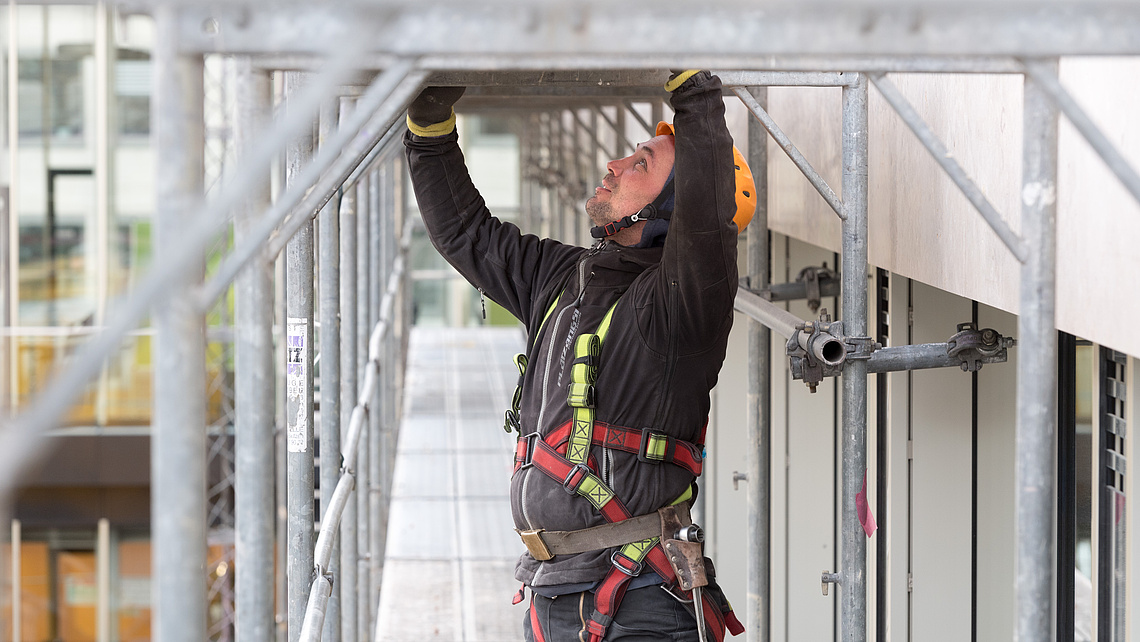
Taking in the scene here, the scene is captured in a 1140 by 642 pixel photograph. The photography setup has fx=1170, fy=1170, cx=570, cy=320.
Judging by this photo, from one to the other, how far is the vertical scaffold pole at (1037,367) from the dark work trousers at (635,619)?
47.7 inches

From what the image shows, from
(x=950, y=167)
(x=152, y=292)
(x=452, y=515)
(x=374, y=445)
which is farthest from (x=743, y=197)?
(x=452, y=515)

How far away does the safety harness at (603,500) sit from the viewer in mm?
2846

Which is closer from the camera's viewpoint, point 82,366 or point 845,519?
point 82,366

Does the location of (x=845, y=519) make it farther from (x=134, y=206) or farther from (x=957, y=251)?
(x=134, y=206)

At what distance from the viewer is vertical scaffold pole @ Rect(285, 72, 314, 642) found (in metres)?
2.94

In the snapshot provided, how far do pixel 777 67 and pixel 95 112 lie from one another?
15.7 m

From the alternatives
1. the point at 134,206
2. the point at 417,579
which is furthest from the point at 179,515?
the point at 134,206

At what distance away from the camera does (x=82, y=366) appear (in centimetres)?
141

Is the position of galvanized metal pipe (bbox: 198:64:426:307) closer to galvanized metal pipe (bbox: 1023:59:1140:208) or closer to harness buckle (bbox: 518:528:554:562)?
galvanized metal pipe (bbox: 1023:59:1140:208)

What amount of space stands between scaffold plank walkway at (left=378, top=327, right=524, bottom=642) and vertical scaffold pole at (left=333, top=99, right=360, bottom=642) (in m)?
1.57

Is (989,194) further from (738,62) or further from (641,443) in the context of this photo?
(738,62)

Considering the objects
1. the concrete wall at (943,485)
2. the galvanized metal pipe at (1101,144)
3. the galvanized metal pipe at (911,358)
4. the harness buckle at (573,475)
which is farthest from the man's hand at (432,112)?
the concrete wall at (943,485)

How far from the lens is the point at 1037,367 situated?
1801 millimetres

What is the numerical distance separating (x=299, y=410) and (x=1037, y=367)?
2025 mm
